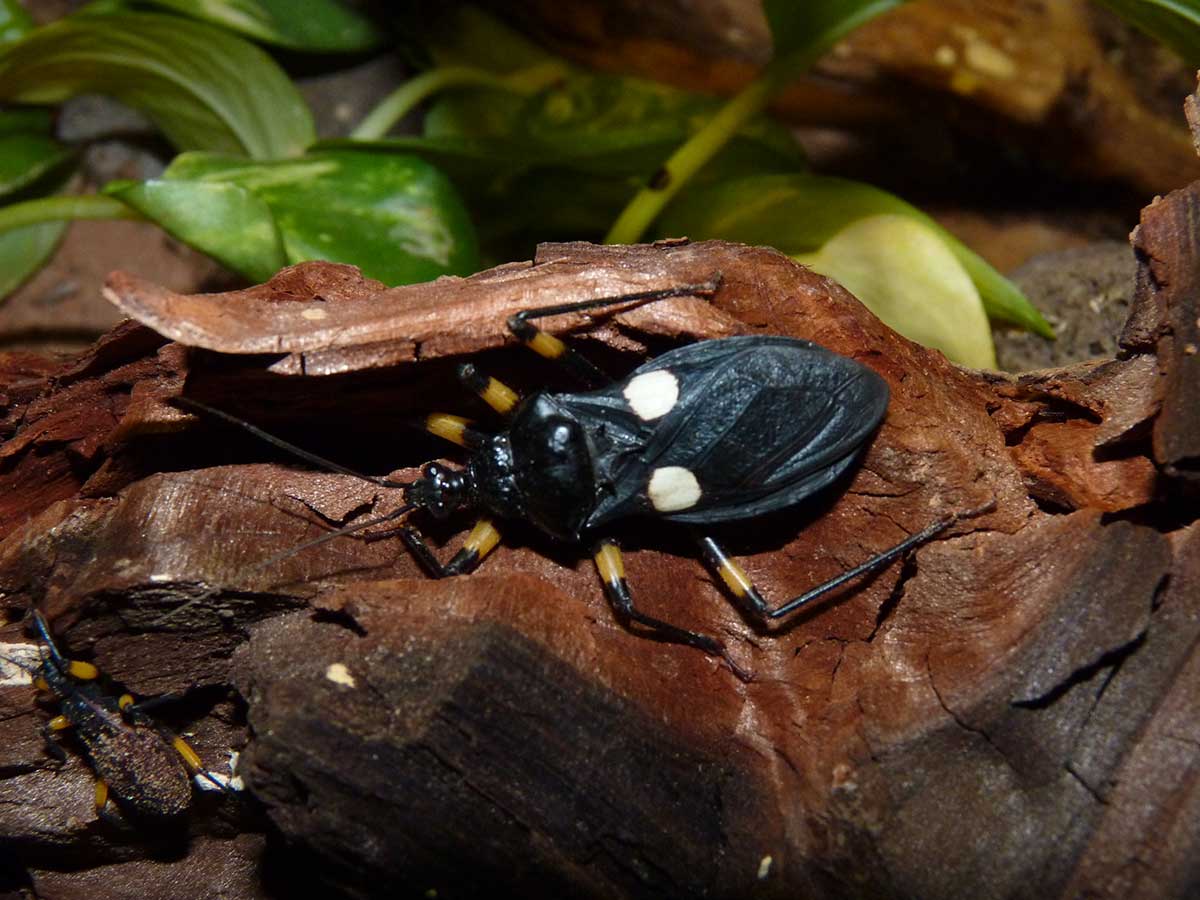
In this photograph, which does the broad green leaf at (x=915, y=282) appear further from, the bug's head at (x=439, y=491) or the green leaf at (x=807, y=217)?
the bug's head at (x=439, y=491)

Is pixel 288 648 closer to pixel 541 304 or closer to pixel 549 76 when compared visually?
pixel 541 304

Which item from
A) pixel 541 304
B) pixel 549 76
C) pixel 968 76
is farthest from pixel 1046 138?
pixel 541 304

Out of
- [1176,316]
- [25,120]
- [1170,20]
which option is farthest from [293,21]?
[1176,316]

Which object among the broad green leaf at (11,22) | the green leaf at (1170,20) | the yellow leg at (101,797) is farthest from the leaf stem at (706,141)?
the broad green leaf at (11,22)

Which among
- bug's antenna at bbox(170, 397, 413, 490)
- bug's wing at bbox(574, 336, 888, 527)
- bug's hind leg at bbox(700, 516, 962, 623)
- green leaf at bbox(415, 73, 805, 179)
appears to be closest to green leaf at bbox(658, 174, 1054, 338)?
green leaf at bbox(415, 73, 805, 179)

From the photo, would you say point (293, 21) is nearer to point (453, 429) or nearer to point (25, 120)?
point (25, 120)

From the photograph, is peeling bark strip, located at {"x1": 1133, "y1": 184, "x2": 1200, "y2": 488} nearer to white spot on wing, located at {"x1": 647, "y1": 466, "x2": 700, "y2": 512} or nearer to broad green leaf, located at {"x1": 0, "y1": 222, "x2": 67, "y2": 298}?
white spot on wing, located at {"x1": 647, "y1": 466, "x2": 700, "y2": 512}
